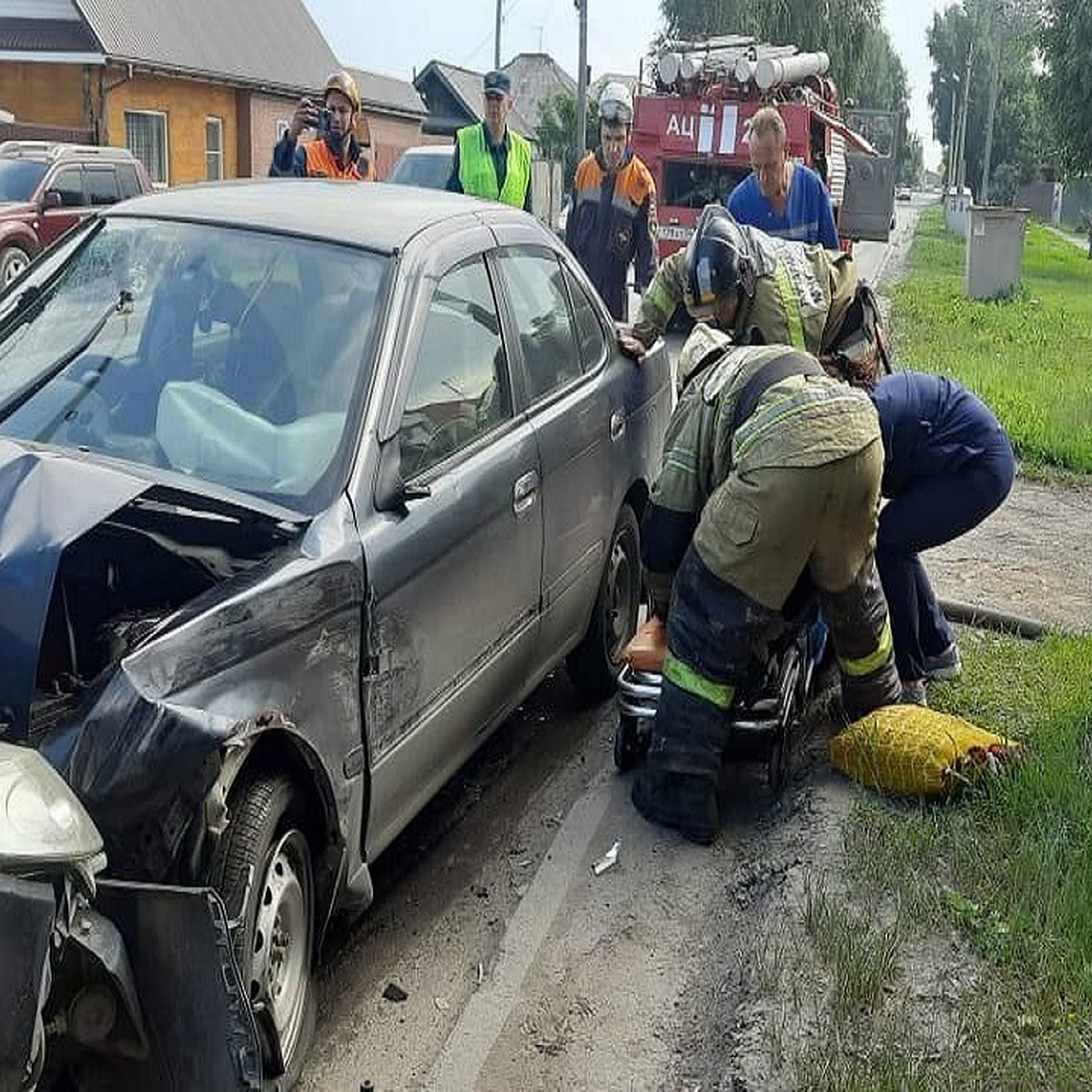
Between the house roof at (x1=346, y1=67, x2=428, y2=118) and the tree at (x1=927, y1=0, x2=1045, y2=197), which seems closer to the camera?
the house roof at (x1=346, y1=67, x2=428, y2=118)

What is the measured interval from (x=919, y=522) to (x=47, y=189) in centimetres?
1270

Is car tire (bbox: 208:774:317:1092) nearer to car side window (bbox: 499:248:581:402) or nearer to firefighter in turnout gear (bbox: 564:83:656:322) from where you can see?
car side window (bbox: 499:248:581:402)

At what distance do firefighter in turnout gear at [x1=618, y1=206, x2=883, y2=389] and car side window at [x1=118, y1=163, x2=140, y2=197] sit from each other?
12249 millimetres

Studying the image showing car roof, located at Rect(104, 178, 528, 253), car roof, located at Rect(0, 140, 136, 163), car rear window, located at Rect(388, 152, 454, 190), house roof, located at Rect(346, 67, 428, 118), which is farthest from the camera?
house roof, located at Rect(346, 67, 428, 118)

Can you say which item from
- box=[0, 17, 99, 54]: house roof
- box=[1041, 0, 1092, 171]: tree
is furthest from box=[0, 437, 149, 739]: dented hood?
box=[1041, 0, 1092, 171]: tree

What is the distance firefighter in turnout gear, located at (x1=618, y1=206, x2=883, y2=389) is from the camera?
4875mm

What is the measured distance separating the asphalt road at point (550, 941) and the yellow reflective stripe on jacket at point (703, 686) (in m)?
0.42

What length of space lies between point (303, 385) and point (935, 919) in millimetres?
2063

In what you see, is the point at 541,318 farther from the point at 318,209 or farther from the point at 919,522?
the point at 919,522

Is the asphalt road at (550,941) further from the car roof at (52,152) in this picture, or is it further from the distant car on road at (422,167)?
the distant car on road at (422,167)

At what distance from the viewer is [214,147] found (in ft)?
108

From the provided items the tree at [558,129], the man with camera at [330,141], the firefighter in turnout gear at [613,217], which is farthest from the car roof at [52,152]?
the tree at [558,129]

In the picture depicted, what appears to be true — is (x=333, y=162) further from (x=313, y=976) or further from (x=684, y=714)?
(x=313, y=976)

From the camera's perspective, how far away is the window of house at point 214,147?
3266cm
